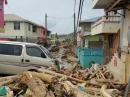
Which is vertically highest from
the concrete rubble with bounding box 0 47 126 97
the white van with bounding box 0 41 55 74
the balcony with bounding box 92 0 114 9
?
the balcony with bounding box 92 0 114 9

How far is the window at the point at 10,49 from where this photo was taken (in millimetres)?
20375

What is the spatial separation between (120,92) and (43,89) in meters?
3.27

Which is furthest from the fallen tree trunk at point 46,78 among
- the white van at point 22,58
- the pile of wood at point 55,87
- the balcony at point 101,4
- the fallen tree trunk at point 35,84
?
the balcony at point 101,4

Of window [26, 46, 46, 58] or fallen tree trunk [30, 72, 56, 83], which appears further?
window [26, 46, 46, 58]

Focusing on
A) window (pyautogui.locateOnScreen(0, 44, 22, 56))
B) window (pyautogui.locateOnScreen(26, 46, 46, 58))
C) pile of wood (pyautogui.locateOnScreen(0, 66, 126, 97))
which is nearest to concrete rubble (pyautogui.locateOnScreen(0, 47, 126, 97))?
pile of wood (pyautogui.locateOnScreen(0, 66, 126, 97))

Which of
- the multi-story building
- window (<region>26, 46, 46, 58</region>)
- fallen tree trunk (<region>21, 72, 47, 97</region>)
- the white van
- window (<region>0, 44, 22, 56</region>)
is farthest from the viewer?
window (<region>0, 44, 22, 56</region>)

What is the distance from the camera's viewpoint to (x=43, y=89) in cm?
1273

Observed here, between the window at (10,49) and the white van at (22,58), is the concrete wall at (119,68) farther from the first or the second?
the window at (10,49)

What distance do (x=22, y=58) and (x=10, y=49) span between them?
1.03 metres

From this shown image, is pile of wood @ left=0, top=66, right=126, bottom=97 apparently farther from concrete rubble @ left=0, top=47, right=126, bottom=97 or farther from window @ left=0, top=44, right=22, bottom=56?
window @ left=0, top=44, right=22, bottom=56

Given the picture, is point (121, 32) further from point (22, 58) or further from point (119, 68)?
point (22, 58)

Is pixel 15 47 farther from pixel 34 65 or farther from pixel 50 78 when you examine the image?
pixel 50 78

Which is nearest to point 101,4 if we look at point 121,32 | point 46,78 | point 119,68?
point 121,32

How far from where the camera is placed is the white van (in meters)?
19.9
